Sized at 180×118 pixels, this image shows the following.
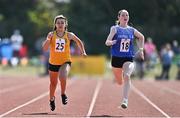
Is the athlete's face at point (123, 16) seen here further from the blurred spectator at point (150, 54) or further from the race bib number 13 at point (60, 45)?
the blurred spectator at point (150, 54)

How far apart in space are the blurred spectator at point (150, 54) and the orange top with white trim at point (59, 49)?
20.1m

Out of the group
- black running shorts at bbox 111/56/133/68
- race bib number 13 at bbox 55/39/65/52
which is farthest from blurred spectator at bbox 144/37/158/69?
race bib number 13 at bbox 55/39/65/52

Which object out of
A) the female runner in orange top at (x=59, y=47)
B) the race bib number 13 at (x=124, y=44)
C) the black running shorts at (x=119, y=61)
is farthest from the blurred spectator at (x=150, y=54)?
the female runner in orange top at (x=59, y=47)

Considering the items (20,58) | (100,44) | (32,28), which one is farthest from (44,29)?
(20,58)

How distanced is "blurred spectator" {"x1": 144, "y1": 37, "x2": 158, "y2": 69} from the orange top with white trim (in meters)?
20.1

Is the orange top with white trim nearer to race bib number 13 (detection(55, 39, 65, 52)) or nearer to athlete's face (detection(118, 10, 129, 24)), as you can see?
race bib number 13 (detection(55, 39, 65, 52))

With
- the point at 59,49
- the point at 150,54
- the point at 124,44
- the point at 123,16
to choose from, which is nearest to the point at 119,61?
the point at 124,44

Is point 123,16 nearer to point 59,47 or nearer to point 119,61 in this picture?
point 119,61

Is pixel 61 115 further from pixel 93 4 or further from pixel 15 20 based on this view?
pixel 15 20

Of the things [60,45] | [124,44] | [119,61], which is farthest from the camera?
[119,61]

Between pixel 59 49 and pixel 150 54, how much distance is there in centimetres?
2237

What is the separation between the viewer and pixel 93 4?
60.0 m

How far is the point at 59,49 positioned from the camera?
13.3 meters

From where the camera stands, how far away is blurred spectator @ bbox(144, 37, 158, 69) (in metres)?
33.8
